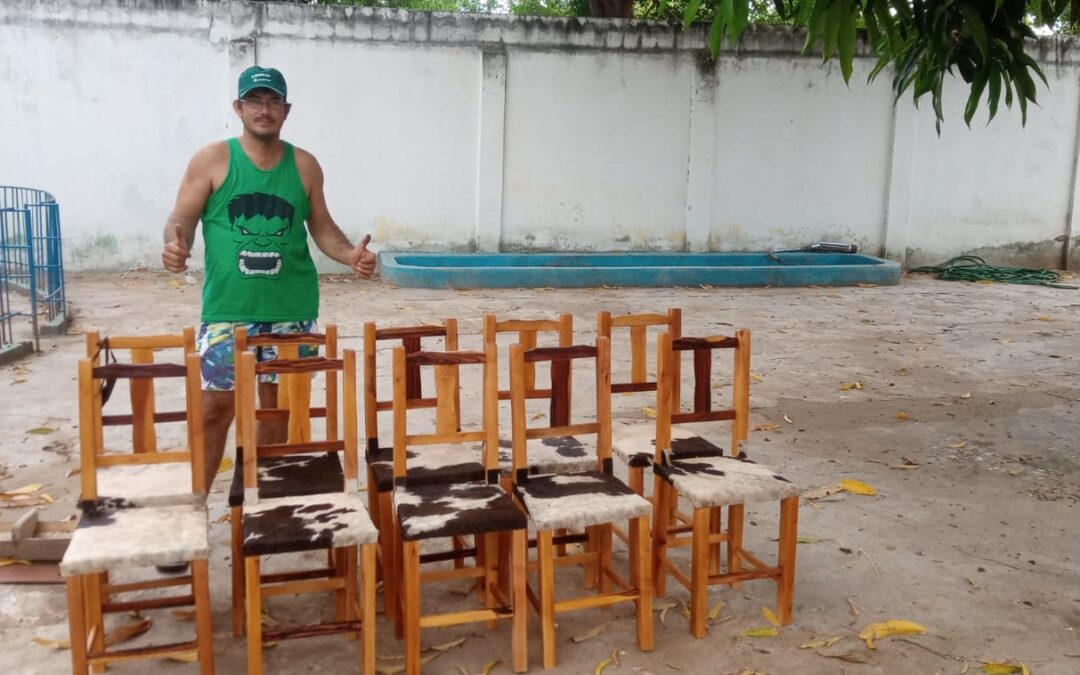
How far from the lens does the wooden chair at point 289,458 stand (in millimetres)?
3096

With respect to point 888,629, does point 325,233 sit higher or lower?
higher

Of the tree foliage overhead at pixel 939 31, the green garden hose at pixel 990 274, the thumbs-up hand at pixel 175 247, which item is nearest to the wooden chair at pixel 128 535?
the thumbs-up hand at pixel 175 247

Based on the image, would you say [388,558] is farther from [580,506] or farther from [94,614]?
[94,614]

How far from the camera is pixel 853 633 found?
3.25 m

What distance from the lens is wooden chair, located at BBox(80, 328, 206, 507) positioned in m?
2.88

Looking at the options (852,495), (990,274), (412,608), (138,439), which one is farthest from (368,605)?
(990,274)

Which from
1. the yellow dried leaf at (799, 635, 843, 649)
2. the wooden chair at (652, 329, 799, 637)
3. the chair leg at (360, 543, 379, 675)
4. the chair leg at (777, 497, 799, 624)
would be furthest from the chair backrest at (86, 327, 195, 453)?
the yellow dried leaf at (799, 635, 843, 649)

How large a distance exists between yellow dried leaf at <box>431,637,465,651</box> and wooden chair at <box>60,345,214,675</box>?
0.69 meters

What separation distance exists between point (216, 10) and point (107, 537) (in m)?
9.55

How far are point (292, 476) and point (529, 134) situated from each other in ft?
30.5

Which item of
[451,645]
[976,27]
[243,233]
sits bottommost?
[451,645]

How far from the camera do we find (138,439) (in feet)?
10.6

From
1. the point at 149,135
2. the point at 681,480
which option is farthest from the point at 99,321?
the point at 681,480

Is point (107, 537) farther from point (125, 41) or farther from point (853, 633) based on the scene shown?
point (125, 41)
